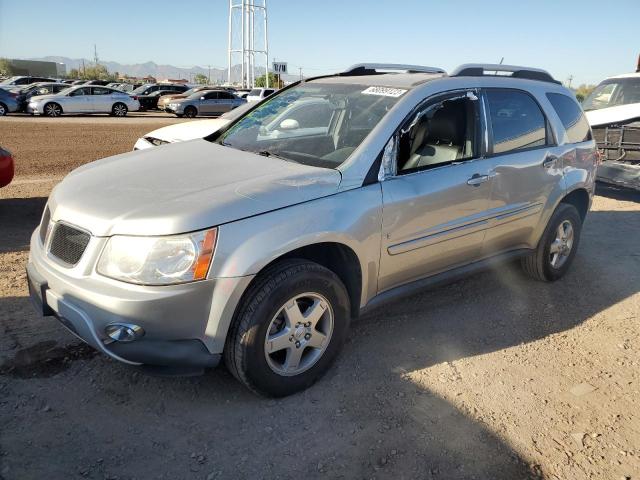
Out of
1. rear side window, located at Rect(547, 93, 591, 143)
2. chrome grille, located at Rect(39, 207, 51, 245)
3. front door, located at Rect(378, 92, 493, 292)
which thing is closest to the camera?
chrome grille, located at Rect(39, 207, 51, 245)

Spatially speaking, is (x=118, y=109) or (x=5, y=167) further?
(x=118, y=109)

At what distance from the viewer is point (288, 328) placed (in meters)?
2.91

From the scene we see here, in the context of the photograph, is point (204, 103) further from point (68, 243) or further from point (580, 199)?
point (68, 243)

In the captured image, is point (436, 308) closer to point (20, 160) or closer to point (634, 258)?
point (634, 258)

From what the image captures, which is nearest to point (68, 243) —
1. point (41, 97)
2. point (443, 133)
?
point (443, 133)

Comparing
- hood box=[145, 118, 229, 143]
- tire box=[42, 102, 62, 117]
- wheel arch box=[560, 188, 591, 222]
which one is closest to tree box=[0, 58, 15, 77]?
tire box=[42, 102, 62, 117]

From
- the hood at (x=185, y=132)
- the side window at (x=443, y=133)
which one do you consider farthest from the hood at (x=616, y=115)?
the hood at (x=185, y=132)

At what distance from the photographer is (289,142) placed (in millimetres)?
3707

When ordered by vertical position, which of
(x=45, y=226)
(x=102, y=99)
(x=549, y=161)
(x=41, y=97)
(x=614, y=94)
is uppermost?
(x=614, y=94)

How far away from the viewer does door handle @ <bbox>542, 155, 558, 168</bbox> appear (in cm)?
431

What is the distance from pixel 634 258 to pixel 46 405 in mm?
5690

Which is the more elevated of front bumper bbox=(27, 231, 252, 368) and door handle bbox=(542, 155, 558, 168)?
door handle bbox=(542, 155, 558, 168)

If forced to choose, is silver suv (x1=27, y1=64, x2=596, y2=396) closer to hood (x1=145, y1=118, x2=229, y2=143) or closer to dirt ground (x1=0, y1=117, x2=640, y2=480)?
dirt ground (x1=0, y1=117, x2=640, y2=480)

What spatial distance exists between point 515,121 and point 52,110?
76.8ft
